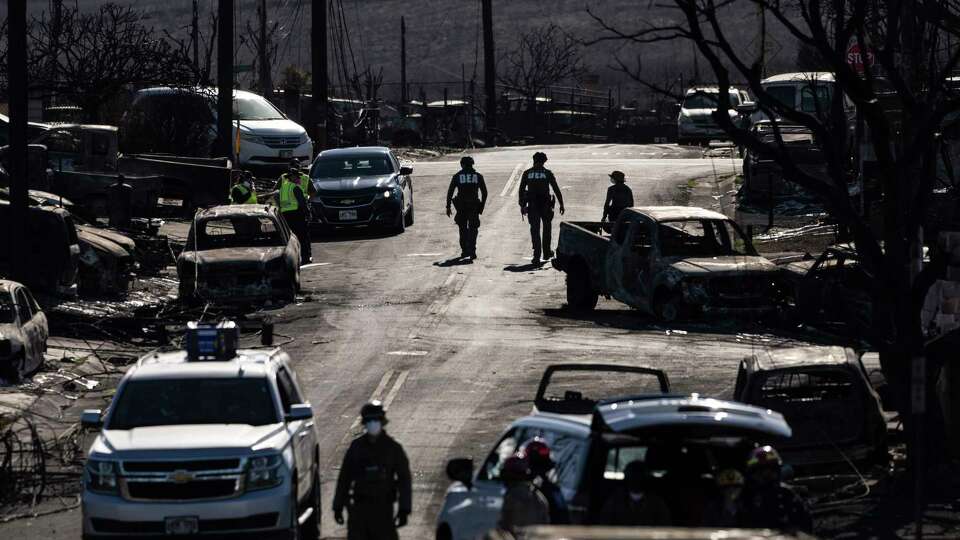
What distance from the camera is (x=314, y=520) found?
42.8ft

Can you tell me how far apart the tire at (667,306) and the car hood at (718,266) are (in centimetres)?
43

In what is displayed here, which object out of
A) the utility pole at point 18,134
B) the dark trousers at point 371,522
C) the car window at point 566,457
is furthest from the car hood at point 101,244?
the car window at point 566,457

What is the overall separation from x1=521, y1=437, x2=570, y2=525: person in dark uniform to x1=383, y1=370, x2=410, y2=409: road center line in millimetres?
8664

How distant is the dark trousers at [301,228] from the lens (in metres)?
30.2

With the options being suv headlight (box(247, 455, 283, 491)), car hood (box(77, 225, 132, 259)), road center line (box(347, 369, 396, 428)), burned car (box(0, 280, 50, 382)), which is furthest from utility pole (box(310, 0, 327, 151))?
suv headlight (box(247, 455, 283, 491))

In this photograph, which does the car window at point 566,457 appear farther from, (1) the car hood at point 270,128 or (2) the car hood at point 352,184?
(1) the car hood at point 270,128

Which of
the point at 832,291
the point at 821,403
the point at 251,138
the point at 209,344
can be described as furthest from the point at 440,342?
the point at 251,138

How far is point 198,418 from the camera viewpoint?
12.8 meters

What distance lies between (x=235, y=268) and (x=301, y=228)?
473 centimetres

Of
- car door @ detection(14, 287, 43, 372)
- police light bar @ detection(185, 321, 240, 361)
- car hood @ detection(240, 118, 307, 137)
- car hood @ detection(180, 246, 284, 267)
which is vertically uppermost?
car hood @ detection(240, 118, 307, 137)

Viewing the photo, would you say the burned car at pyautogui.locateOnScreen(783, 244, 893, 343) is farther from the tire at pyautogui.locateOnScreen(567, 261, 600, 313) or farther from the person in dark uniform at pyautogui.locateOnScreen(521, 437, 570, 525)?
the person in dark uniform at pyautogui.locateOnScreen(521, 437, 570, 525)

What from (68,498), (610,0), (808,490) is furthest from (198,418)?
(610,0)

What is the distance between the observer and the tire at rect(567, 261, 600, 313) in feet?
84.6

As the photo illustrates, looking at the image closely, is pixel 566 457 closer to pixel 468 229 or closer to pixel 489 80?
pixel 468 229
